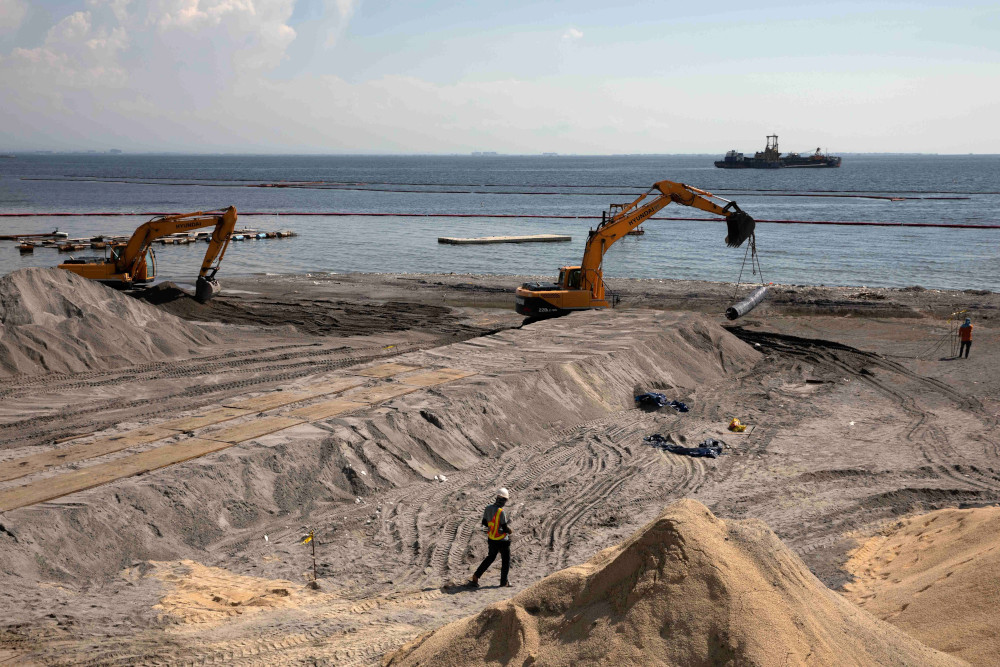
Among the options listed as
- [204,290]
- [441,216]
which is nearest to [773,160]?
[441,216]

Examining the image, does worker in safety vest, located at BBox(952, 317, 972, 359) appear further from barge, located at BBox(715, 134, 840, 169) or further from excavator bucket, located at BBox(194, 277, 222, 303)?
barge, located at BBox(715, 134, 840, 169)

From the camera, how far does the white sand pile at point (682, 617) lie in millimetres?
6613

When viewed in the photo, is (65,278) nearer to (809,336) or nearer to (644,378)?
(644,378)

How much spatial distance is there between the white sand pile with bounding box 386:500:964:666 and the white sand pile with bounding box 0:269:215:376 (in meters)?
16.5

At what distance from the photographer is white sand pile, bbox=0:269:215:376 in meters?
20.4

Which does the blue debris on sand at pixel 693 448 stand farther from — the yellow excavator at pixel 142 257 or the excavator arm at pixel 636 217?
the yellow excavator at pixel 142 257

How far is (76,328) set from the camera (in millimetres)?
21594

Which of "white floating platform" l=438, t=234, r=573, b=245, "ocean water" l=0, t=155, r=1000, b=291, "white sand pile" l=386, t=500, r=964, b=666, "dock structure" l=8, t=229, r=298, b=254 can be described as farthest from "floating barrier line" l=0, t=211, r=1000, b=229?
"white sand pile" l=386, t=500, r=964, b=666

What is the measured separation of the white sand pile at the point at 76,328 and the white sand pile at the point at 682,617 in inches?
648

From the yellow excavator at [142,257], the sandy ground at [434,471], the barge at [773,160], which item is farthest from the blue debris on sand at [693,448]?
the barge at [773,160]

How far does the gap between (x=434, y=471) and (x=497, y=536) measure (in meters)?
4.42

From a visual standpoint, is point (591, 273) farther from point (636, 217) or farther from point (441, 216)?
point (441, 216)

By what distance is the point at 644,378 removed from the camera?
2042 cm

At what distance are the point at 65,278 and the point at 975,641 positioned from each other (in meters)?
23.4
